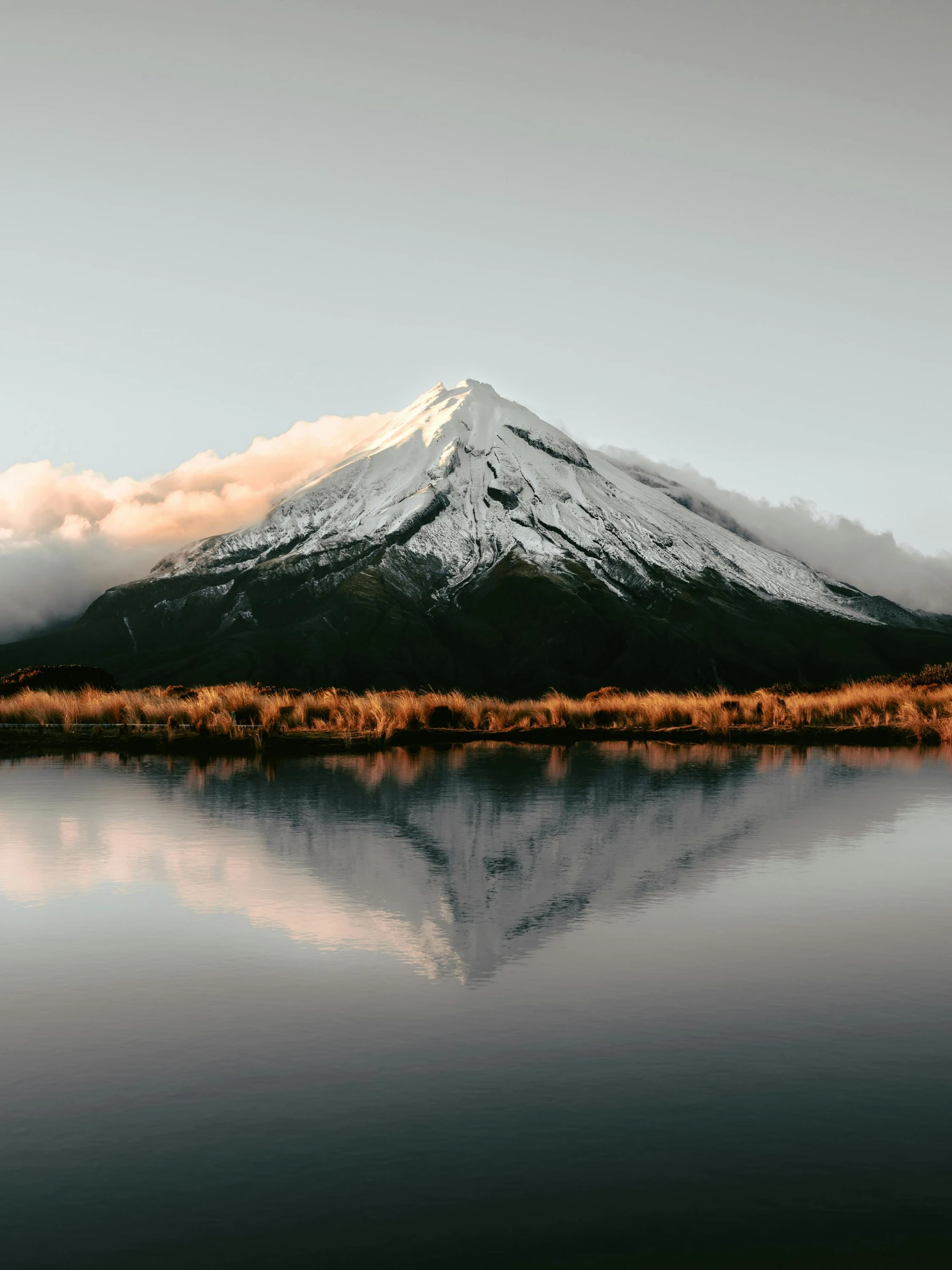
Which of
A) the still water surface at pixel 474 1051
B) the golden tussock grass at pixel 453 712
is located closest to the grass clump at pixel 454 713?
the golden tussock grass at pixel 453 712

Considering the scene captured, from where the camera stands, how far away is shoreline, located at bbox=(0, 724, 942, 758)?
3294cm

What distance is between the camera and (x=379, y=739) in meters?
35.0

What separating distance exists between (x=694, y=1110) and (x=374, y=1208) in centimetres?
208

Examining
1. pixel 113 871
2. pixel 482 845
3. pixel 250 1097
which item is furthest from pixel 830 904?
pixel 113 871

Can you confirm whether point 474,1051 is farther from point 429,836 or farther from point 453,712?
point 453,712

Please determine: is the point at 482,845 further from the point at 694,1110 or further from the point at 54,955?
the point at 694,1110

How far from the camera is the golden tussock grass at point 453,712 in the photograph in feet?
121

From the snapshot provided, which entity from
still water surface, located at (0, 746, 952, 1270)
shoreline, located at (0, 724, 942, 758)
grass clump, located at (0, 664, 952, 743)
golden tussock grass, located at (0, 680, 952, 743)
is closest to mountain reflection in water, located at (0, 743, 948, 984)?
still water surface, located at (0, 746, 952, 1270)

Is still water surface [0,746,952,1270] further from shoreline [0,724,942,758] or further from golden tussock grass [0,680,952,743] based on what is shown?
golden tussock grass [0,680,952,743]

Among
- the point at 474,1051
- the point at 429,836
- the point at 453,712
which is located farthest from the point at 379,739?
the point at 474,1051

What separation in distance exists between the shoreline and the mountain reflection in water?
Answer: 4.70 meters

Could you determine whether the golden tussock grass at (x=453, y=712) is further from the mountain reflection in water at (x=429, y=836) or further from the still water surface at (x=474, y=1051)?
the still water surface at (x=474, y=1051)

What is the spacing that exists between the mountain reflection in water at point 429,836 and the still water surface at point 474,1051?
0.31 ft

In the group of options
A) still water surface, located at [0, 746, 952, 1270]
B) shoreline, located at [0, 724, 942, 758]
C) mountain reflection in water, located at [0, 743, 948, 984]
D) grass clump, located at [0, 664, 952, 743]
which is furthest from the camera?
grass clump, located at [0, 664, 952, 743]
